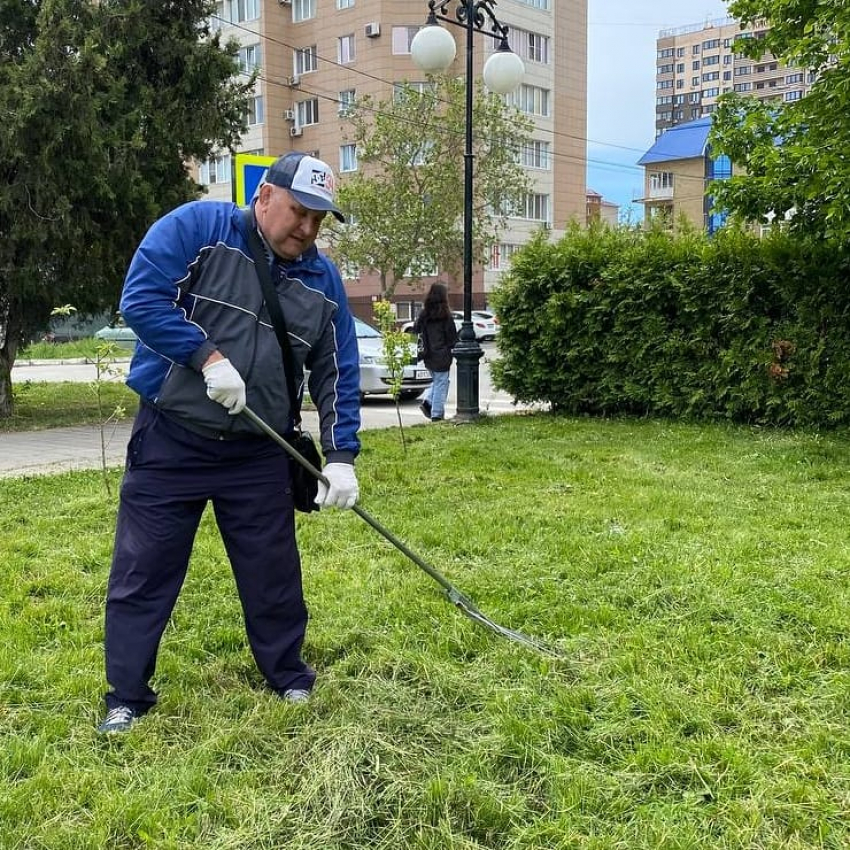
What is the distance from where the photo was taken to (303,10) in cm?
4166

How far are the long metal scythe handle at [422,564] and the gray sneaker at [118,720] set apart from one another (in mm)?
975

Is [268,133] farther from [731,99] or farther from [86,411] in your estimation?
[731,99]

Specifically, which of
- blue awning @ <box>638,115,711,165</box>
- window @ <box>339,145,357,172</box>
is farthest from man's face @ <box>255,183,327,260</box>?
blue awning @ <box>638,115,711,165</box>

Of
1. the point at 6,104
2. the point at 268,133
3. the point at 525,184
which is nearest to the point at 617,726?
the point at 6,104

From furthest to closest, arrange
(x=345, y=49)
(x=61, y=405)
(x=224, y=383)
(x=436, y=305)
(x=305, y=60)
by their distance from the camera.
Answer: (x=305, y=60) → (x=345, y=49) → (x=61, y=405) → (x=436, y=305) → (x=224, y=383)

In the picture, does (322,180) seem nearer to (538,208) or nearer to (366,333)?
(366,333)

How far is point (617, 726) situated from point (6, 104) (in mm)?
9465

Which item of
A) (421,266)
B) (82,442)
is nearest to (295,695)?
(82,442)

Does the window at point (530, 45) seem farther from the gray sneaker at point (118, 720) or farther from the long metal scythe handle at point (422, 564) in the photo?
the gray sneaker at point (118, 720)

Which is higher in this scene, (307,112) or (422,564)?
(307,112)

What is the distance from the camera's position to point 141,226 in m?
10.9

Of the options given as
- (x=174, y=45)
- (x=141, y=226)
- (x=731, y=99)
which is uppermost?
(x=174, y=45)

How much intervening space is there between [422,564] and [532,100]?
41.7 m

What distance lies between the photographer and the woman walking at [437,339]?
1080cm
